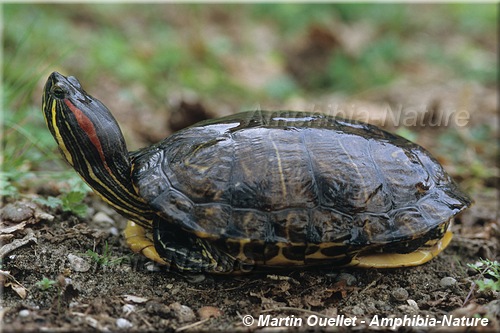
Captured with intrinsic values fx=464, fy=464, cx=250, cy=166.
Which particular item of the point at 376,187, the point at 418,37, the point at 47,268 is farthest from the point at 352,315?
the point at 418,37

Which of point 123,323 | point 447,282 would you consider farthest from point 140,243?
point 447,282

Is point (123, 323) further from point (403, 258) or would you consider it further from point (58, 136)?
point (403, 258)

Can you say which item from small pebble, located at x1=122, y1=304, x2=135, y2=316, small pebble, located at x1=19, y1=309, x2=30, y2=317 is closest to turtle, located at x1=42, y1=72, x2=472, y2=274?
small pebble, located at x1=122, y1=304, x2=135, y2=316

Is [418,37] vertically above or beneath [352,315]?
above

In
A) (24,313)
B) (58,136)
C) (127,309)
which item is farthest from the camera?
(58,136)

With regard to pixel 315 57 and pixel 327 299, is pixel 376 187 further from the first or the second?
pixel 315 57

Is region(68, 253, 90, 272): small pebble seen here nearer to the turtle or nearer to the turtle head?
the turtle

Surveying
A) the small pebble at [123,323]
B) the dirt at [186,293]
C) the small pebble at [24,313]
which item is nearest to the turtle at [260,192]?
the dirt at [186,293]
